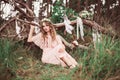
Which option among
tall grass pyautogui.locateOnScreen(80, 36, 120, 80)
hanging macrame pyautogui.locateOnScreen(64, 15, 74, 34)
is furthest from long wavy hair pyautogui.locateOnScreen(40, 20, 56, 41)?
tall grass pyautogui.locateOnScreen(80, 36, 120, 80)

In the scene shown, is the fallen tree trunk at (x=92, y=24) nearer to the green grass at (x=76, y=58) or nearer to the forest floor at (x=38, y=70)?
the green grass at (x=76, y=58)

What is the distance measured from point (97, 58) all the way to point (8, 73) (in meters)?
1.27

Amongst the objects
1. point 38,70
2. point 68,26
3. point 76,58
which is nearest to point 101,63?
point 38,70

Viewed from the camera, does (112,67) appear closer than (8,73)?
Yes

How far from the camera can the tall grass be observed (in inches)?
189

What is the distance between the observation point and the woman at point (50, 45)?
6402 millimetres

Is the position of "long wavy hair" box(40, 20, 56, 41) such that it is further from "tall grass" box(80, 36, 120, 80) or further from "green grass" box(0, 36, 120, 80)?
"tall grass" box(80, 36, 120, 80)

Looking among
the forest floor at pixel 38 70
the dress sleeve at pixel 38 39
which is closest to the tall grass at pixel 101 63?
the forest floor at pixel 38 70

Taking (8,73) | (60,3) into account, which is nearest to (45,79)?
(8,73)

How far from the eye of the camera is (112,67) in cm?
481

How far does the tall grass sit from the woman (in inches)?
48.0

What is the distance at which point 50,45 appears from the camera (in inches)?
262

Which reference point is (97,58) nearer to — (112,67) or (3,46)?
(112,67)

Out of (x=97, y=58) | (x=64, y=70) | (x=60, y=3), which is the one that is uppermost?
(x=60, y=3)
